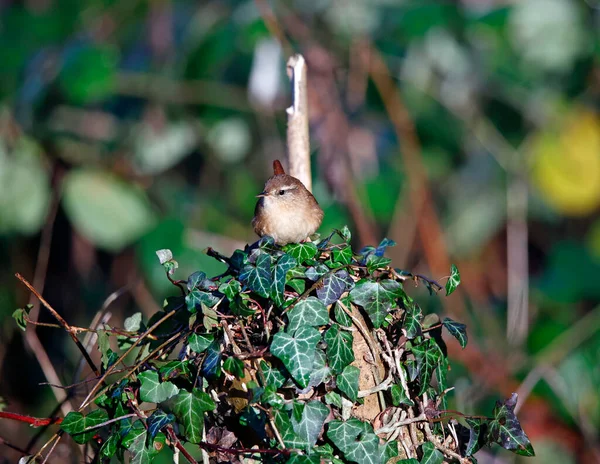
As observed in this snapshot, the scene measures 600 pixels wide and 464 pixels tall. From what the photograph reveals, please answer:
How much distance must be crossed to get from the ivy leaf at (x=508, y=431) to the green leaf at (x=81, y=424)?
3.25 feet

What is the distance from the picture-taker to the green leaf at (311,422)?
1650 millimetres

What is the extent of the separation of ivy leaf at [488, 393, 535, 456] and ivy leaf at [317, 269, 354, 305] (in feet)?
1.64

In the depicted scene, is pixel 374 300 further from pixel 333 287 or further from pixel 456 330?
pixel 456 330

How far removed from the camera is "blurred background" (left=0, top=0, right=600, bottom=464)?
446cm

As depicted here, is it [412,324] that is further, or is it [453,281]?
[453,281]

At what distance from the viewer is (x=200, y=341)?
1.76 meters

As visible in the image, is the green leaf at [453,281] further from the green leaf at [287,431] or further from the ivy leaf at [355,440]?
the green leaf at [287,431]

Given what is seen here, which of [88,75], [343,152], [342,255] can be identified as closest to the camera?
[342,255]

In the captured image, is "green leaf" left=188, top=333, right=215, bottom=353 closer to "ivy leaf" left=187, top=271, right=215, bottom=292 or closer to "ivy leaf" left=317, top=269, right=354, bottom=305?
"ivy leaf" left=187, top=271, right=215, bottom=292

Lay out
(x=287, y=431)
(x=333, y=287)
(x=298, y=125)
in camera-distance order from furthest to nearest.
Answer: (x=298, y=125)
(x=333, y=287)
(x=287, y=431)

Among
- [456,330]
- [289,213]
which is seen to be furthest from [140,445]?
[289,213]

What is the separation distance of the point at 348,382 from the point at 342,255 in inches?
13.6

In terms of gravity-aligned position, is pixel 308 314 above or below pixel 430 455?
above

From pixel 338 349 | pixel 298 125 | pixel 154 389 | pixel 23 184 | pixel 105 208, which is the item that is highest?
pixel 298 125
